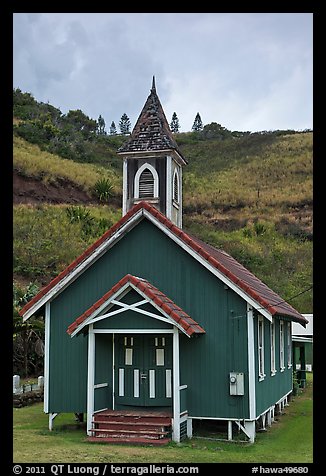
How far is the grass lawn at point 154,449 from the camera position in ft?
43.3

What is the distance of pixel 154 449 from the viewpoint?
1430 cm

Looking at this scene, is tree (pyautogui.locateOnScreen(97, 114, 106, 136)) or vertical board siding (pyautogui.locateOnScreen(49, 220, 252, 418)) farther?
tree (pyautogui.locateOnScreen(97, 114, 106, 136))

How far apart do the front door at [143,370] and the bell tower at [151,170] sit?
3935mm

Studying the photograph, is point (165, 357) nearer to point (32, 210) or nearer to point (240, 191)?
point (32, 210)

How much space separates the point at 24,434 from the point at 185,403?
406cm

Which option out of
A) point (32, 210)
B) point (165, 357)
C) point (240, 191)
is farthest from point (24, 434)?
point (240, 191)

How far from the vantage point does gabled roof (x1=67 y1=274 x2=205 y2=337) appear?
1532cm

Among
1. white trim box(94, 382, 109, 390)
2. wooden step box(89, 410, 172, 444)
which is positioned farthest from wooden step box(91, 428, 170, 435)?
white trim box(94, 382, 109, 390)

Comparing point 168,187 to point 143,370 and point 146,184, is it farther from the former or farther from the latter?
point 143,370

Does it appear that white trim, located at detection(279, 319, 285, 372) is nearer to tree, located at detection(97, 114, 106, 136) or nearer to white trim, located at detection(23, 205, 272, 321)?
white trim, located at detection(23, 205, 272, 321)

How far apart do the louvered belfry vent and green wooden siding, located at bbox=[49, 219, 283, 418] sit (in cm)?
216

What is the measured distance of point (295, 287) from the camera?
46000 mm

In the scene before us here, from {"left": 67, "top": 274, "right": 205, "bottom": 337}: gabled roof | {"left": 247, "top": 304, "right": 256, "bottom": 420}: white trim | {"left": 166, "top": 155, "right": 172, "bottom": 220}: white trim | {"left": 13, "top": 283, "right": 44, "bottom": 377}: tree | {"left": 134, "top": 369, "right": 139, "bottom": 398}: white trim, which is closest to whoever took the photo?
{"left": 67, "top": 274, "right": 205, "bottom": 337}: gabled roof
